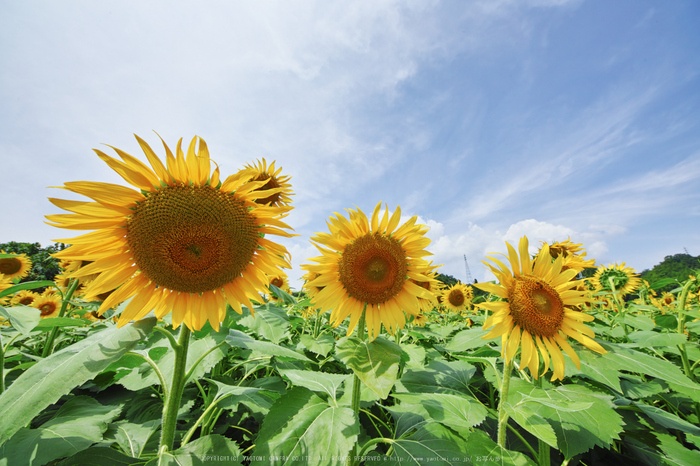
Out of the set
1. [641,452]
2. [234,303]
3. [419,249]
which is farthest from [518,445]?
[234,303]

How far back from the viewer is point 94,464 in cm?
162

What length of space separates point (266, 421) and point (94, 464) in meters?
0.91

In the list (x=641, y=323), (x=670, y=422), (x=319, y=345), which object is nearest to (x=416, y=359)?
(x=319, y=345)

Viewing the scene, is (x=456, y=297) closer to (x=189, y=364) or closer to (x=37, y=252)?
(x=189, y=364)

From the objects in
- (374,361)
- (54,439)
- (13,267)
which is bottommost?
(54,439)

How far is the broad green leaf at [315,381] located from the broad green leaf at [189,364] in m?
0.58

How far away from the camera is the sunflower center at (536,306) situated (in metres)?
2.22

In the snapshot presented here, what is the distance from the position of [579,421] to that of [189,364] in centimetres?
273

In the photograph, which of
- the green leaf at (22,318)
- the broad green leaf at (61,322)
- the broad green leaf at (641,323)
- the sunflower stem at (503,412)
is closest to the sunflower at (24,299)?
the green leaf at (22,318)

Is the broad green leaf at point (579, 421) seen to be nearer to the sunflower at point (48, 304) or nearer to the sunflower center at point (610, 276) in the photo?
the sunflower center at point (610, 276)

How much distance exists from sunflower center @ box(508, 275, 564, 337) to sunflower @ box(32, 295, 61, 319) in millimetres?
8681

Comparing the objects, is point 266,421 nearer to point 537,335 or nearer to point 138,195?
point 138,195

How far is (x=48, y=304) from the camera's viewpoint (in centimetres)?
666

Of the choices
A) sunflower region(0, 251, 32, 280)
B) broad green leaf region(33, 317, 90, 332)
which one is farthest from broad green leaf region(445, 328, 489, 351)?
sunflower region(0, 251, 32, 280)
